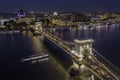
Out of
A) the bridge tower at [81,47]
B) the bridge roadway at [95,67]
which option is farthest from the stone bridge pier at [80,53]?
the bridge roadway at [95,67]

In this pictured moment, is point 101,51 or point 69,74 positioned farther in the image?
point 101,51

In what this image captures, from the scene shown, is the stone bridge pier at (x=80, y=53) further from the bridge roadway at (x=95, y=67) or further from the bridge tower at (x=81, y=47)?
the bridge roadway at (x=95, y=67)

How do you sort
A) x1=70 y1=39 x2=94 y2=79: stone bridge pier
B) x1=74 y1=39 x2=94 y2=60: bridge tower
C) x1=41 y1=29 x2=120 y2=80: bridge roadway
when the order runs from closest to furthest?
x1=41 y1=29 x2=120 y2=80: bridge roadway
x1=70 y1=39 x2=94 y2=79: stone bridge pier
x1=74 y1=39 x2=94 y2=60: bridge tower

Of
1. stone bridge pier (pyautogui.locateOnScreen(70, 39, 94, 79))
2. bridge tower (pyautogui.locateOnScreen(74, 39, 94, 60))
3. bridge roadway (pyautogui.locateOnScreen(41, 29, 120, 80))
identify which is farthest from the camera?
bridge tower (pyautogui.locateOnScreen(74, 39, 94, 60))

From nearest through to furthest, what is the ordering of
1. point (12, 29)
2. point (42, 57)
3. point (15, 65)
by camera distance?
point (15, 65) → point (42, 57) → point (12, 29)

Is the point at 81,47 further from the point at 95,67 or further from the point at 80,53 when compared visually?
the point at 95,67

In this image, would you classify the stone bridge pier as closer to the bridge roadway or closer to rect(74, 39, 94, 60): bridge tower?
rect(74, 39, 94, 60): bridge tower

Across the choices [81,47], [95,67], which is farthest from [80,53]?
[95,67]

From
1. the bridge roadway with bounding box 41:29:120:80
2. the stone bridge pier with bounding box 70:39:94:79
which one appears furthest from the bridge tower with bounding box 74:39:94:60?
the bridge roadway with bounding box 41:29:120:80

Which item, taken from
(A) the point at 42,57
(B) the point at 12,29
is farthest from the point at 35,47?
(B) the point at 12,29

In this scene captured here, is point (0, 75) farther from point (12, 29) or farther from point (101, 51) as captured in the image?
point (12, 29)

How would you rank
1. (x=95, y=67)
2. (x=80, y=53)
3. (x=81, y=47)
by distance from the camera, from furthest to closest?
1. (x=81, y=47)
2. (x=80, y=53)
3. (x=95, y=67)
